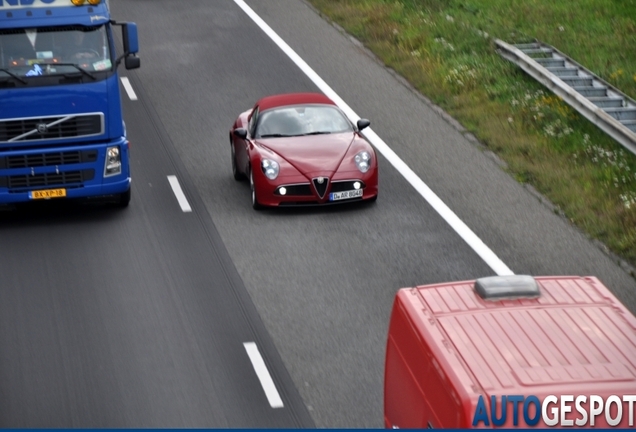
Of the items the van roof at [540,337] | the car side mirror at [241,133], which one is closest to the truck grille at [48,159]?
the car side mirror at [241,133]

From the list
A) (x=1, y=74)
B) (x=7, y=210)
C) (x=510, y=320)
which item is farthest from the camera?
(x=7, y=210)

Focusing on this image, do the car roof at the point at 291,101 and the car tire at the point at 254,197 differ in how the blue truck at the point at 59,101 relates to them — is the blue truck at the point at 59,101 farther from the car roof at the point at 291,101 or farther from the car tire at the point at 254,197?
the car roof at the point at 291,101

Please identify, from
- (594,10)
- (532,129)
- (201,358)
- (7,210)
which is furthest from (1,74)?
(594,10)

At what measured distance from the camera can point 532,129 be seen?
2008 cm

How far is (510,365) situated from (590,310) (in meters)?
1.00

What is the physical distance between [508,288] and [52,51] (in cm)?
1011

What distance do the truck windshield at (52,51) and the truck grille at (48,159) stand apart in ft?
4.06

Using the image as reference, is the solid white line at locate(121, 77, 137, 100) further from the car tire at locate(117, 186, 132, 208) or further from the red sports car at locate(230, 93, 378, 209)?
the car tire at locate(117, 186, 132, 208)

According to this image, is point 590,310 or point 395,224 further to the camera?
point 395,224

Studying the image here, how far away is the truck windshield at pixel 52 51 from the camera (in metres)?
15.4

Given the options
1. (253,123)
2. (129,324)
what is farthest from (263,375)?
(253,123)

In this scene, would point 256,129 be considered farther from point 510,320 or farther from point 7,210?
point 510,320

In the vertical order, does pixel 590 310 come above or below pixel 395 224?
above

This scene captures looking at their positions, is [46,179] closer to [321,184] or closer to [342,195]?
[321,184]
